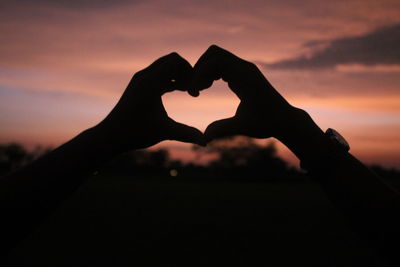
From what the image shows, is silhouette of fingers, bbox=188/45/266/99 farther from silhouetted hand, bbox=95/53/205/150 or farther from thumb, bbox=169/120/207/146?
thumb, bbox=169/120/207/146

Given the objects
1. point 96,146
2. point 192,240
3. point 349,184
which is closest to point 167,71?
point 96,146

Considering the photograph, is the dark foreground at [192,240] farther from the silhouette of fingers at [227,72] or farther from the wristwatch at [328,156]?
the wristwatch at [328,156]

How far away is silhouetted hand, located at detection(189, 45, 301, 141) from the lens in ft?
7.28

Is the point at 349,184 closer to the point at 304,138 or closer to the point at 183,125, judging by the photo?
the point at 304,138

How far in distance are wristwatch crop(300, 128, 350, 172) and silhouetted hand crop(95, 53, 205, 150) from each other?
0.80 m

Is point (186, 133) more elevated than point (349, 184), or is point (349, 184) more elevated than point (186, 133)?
point (186, 133)

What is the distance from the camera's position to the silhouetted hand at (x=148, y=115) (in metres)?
2.19

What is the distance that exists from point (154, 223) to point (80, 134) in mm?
8164

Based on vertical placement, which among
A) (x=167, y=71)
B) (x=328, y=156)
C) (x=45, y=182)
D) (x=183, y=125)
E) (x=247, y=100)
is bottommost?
(x=45, y=182)

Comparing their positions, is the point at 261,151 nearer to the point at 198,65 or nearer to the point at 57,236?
the point at 57,236

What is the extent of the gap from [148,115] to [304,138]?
40.6 inches

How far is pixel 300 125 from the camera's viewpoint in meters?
2.12

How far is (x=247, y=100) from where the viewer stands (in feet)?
7.61

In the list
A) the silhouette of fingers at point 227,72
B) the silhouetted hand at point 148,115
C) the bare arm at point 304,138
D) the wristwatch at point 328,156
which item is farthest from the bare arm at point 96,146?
the wristwatch at point 328,156
